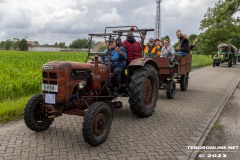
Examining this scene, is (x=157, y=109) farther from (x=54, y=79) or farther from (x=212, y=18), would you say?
(x=212, y=18)

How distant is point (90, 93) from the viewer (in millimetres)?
5566

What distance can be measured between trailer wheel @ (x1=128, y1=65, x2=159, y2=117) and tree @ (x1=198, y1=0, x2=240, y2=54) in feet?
57.2

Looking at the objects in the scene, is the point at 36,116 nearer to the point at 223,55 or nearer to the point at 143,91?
the point at 143,91

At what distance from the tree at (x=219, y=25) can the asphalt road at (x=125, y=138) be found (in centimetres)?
1748

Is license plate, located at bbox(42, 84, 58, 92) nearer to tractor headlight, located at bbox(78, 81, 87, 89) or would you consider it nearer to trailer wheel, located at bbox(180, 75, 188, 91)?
tractor headlight, located at bbox(78, 81, 87, 89)

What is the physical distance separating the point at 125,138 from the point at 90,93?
114 cm

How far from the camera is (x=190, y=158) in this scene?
174 inches


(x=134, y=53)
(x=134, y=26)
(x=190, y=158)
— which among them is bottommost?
(x=190, y=158)

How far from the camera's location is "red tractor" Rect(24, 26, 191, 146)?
4.76 meters

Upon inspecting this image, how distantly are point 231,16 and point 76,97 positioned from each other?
2115 cm

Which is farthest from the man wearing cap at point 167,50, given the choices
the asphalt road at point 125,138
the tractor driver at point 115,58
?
the tractor driver at point 115,58

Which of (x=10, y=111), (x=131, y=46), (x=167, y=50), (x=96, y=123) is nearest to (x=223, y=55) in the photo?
(x=167, y=50)

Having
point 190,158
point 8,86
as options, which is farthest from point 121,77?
point 8,86

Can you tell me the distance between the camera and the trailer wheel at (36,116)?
5.11 meters
